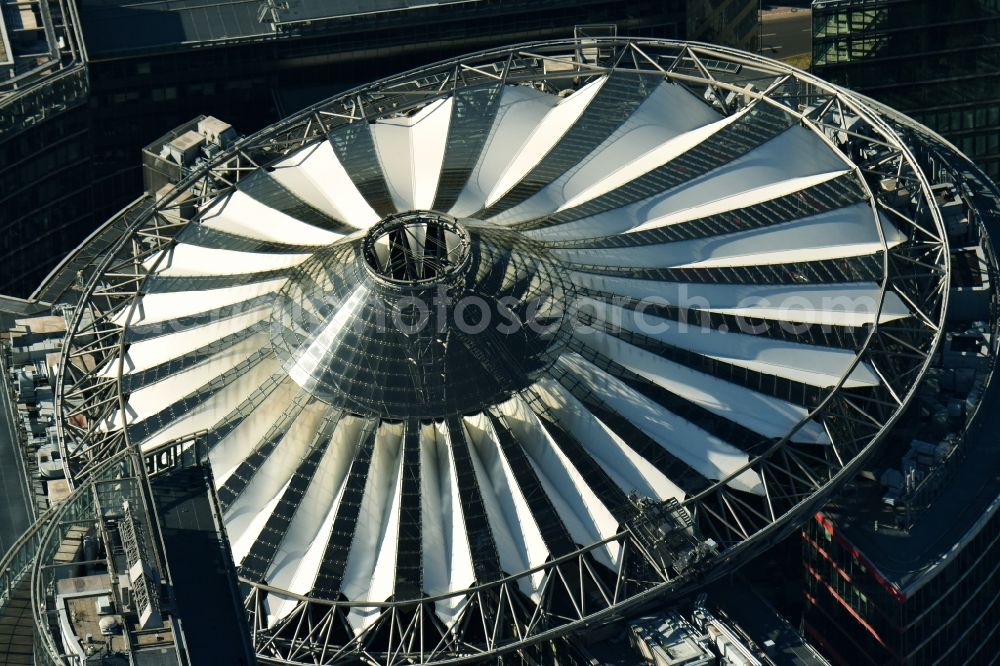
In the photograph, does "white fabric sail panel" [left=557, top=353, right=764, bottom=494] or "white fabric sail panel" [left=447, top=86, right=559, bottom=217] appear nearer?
"white fabric sail panel" [left=557, top=353, right=764, bottom=494]

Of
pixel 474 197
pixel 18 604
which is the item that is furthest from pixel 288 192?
pixel 18 604

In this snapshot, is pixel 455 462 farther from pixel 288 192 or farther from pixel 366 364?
pixel 288 192

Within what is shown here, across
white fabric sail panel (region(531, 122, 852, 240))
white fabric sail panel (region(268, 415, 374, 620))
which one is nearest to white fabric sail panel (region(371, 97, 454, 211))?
white fabric sail panel (region(531, 122, 852, 240))

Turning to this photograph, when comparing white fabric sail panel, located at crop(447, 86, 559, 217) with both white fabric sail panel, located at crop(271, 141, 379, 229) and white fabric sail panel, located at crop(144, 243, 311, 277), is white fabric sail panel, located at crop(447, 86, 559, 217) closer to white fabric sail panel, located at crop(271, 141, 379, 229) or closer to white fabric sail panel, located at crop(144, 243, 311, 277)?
white fabric sail panel, located at crop(271, 141, 379, 229)

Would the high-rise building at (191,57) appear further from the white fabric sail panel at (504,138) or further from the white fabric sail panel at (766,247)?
the white fabric sail panel at (766,247)

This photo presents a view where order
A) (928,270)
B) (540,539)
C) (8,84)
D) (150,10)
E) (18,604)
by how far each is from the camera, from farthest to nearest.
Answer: (150,10) < (8,84) < (928,270) < (540,539) < (18,604)

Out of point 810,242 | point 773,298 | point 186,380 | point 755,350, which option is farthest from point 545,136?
point 186,380
